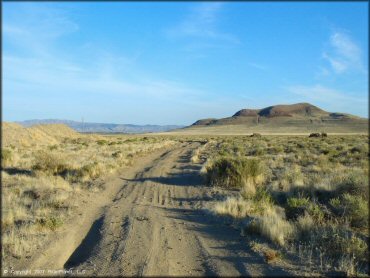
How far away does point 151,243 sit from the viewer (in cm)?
902

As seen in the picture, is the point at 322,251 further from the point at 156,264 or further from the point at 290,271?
the point at 156,264

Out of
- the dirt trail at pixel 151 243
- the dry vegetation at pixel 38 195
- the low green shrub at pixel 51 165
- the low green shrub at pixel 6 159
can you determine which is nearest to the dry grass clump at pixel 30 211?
the dry vegetation at pixel 38 195

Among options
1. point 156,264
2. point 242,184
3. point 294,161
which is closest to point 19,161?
point 242,184

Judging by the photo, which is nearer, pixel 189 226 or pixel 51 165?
pixel 189 226

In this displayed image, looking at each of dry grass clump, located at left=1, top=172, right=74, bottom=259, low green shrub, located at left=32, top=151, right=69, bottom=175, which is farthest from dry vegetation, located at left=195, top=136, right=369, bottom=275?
low green shrub, located at left=32, top=151, right=69, bottom=175

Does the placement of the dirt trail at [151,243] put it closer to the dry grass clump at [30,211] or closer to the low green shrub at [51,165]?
the dry grass clump at [30,211]

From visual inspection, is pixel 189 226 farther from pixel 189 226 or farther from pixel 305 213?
pixel 305 213

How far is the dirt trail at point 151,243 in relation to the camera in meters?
7.60

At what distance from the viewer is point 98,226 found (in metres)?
10.9

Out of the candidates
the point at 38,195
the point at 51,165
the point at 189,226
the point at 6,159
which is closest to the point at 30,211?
the point at 38,195

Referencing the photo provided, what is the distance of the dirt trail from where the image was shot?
Result: 760 cm

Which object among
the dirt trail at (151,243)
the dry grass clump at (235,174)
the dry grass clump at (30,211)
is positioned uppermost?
the dry grass clump at (235,174)

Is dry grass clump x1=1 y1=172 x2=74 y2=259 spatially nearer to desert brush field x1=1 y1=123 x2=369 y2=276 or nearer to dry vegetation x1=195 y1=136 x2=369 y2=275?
desert brush field x1=1 y1=123 x2=369 y2=276

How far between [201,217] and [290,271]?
179 inches
